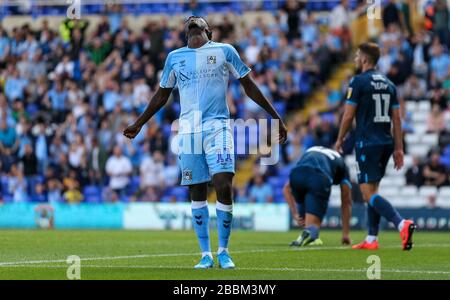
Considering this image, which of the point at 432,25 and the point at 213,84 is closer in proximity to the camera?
the point at 213,84

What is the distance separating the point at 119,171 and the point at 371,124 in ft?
43.4

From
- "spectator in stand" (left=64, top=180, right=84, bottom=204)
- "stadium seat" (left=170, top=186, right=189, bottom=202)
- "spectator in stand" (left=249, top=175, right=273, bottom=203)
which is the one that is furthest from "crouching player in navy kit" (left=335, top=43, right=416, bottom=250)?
"spectator in stand" (left=64, top=180, right=84, bottom=204)

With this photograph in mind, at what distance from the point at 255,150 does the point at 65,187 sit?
4.91 meters

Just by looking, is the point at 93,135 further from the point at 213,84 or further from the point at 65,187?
the point at 213,84

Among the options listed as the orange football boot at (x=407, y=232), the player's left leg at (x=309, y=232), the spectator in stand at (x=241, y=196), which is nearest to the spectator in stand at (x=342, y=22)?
the spectator in stand at (x=241, y=196)

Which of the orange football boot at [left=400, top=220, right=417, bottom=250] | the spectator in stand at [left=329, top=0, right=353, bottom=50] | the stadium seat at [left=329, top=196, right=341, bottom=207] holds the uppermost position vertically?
the spectator in stand at [left=329, top=0, right=353, bottom=50]

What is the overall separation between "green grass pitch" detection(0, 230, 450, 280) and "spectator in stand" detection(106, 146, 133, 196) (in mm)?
9587

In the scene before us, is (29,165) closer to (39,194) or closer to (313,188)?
(39,194)

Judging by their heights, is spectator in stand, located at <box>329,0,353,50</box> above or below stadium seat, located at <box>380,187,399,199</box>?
above

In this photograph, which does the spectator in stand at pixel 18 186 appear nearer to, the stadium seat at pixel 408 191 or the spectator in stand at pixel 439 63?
the stadium seat at pixel 408 191

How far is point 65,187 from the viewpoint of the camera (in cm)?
2827

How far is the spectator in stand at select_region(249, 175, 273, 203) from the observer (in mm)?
26172

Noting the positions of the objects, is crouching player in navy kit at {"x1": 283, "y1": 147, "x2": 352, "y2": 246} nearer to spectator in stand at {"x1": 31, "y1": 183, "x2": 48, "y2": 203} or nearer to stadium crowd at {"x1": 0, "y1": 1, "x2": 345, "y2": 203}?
stadium crowd at {"x1": 0, "y1": 1, "x2": 345, "y2": 203}
